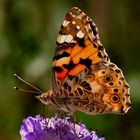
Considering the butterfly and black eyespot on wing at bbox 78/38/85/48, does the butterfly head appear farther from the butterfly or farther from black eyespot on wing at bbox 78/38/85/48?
black eyespot on wing at bbox 78/38/85/48

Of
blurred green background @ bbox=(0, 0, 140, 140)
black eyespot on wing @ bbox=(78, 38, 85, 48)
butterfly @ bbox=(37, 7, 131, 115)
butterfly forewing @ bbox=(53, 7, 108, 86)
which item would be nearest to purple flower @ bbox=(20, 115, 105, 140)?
butterfly @ bbox=(37, 7, 131, 115)

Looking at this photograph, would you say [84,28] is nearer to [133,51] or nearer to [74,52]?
[74,52]

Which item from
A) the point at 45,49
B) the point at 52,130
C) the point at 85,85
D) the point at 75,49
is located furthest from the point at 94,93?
the point at 45,49

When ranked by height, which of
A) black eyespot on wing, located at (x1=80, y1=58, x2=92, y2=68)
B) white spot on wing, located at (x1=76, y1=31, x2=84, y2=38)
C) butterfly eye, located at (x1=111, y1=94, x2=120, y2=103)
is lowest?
butterfly eye, located at (x1=111, y1=94, x2=120, y2=103)

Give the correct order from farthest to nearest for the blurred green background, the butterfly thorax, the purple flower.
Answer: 1. the blurred green background
2. the butterfly thorax
3. the purple flower

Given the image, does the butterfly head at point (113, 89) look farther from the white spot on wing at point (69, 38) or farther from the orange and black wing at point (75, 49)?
the white spot on wing at point (69, 38)

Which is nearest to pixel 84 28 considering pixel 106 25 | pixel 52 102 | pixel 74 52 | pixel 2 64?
pixel 74 52

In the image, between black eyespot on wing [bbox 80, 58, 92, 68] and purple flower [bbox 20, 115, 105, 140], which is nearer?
purple flower [bbox 20, 115, 105, 140]
